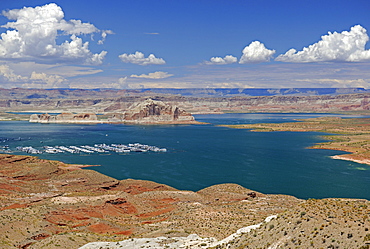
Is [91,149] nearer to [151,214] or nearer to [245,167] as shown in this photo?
[245,167]


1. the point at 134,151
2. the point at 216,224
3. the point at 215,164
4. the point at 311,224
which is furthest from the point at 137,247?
the point at 134,151

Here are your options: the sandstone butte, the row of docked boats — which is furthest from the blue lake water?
the sandstone butte

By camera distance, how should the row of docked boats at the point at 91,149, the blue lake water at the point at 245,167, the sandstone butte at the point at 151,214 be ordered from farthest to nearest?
the row of docked boats at the point at 91,149
the blue lake water at the point at 245,167
the sandstone butte at the point at 151,214

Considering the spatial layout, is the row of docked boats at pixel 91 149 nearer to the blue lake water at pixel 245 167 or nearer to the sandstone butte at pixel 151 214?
the blue lake water at pixel 245 167

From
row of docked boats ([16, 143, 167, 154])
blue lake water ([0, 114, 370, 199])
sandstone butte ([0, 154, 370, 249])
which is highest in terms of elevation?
sandstone butte ([0, 154, 370, 249])

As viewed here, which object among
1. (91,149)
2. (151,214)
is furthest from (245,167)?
(91,149)

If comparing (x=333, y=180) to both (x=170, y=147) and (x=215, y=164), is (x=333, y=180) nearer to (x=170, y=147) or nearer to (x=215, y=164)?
(x=215, y=164)

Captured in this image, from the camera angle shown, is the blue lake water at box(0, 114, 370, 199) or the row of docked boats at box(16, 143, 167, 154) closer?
the blue lake water at box(0, 114, 370, 199)

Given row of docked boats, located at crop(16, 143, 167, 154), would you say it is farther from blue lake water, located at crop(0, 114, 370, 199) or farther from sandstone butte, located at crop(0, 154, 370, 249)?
sandstone butte, located at crop(0, 154, 370, 249)

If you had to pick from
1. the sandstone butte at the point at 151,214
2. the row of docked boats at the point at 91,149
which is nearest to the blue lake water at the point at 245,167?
the row of docked boats at the point at 91,149
